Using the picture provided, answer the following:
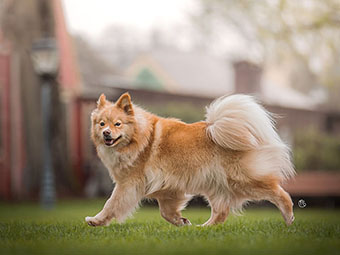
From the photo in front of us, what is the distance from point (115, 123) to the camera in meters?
4.35

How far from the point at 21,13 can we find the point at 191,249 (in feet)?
33.6

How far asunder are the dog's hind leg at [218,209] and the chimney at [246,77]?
1304 centimetres

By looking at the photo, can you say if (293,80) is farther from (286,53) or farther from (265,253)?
(265,253)

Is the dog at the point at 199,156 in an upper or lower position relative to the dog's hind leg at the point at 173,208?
upper

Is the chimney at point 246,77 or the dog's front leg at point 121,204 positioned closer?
the dog's front leg at point 121,204

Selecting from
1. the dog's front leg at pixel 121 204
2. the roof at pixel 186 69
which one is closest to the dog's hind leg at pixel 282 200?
the dog's front leg at pixel 121 204

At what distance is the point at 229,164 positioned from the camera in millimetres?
4367

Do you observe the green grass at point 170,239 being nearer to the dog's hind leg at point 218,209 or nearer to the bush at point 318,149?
the dog's hind leg at point 218,209

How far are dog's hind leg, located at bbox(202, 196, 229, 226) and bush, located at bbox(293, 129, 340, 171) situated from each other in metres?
9.86

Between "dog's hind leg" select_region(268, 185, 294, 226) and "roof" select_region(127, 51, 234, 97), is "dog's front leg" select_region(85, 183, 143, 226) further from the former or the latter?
"roof" select_region(127, 51, 234, 97)

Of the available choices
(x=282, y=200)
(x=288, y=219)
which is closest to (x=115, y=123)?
(x=282, y=200)

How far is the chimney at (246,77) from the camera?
17.5 meters

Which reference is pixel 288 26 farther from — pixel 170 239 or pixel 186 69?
pixel 186 69

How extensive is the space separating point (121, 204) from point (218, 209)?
0.84 m
